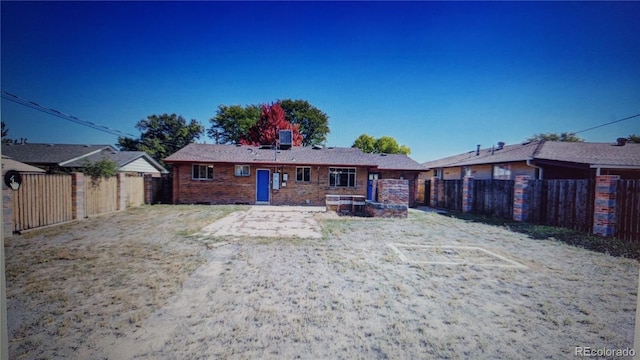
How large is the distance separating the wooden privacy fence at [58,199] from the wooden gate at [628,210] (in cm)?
1620

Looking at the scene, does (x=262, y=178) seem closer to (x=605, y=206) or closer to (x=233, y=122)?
(x=605, y=206)

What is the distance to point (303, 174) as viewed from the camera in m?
15.4

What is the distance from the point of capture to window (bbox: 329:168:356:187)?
15.6 metres

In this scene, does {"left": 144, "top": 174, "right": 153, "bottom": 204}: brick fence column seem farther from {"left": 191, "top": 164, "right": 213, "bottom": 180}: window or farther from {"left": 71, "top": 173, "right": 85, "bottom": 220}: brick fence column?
{"left": 71, "top": 173, "right": 85, "bottom": 220}: brick fence column

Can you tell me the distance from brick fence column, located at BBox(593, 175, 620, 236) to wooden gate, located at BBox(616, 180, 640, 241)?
0.09 m

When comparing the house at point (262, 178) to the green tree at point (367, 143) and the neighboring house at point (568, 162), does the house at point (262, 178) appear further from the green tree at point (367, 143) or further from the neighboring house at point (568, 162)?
the green tree at point (367, 143)

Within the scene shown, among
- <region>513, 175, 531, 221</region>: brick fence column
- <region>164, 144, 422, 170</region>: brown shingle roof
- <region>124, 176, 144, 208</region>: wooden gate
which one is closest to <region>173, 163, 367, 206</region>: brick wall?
<region>164, 144, 422, 170</region>: brown shingle roof

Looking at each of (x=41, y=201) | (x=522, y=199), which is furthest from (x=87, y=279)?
Result: (x=522, y=199)

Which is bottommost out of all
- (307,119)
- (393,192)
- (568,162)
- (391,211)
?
(391,211)

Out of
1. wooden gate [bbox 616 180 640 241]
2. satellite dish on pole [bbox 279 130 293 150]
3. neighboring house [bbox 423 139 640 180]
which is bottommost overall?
wooden gate [bbox 616 180 640 241]

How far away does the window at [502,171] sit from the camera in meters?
15.0

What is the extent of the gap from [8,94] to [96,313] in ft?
12.2

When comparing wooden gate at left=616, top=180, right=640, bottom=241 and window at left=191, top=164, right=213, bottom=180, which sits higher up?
window at left=191, top=164, right=213, bottom=180
